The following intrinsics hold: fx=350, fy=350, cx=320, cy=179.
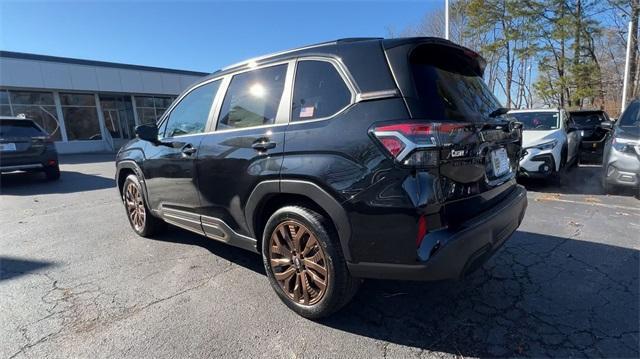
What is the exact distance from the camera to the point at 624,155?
5.27 meters

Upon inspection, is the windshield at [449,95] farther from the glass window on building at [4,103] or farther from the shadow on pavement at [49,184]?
the glass window on building at [4,103]

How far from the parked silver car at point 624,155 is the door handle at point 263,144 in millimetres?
5621

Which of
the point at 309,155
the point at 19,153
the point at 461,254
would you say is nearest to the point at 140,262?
the point at 309,155

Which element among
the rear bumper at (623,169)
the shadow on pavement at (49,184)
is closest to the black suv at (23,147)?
the shadow on pavement at (49,184)

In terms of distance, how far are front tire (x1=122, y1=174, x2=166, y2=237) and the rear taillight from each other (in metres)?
3.44

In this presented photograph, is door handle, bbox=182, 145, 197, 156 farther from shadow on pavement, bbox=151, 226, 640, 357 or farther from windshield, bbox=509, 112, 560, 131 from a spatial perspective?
windshield, bbox=509, 112, 560, 131

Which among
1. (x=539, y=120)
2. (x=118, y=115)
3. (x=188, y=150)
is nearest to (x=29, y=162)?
(x=188, y=150)

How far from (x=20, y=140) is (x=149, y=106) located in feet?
58.2

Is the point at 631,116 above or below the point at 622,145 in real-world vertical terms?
above

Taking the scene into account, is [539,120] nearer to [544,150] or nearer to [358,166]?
[544,150]

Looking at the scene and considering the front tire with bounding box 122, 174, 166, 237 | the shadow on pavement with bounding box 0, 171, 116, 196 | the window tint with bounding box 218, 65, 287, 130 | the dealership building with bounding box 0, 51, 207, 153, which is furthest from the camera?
the dealership building with bounding box 0, 51, 207, 153

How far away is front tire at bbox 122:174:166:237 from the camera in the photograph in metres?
4.36

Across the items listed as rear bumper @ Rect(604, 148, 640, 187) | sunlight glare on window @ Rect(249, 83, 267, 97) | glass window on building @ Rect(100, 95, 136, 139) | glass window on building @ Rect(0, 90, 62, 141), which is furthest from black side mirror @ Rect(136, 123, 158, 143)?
glass window on building @ Rect(100, 95, 136, 139)

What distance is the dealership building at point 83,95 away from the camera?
18.9m
